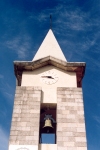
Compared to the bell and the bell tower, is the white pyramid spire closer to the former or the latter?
the bell tower

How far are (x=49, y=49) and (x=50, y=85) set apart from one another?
2.99 m

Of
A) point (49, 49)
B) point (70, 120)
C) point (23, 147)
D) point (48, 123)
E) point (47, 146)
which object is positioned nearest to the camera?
point (23, 147)

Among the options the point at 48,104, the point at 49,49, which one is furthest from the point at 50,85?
the point at 49,49

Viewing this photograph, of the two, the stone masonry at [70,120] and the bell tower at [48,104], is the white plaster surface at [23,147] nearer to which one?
the bell tower at [48,104]

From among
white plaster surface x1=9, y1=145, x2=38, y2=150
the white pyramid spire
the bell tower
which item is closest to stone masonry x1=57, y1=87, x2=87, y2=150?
the bell tower

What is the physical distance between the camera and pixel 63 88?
12984mm

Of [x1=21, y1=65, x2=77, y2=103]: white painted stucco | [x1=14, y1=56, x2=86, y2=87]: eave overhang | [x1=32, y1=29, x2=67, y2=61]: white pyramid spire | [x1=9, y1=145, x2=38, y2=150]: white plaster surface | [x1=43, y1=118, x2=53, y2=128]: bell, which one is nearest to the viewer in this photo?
[x1=9, y1=145, x2=38, y2=150]: white plaster surface

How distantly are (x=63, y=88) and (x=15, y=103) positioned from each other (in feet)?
7.63

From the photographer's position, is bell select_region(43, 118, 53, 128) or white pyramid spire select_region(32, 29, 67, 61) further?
white pyramid spire select_region(32, 29, 67, 61)

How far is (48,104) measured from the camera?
1258 cm

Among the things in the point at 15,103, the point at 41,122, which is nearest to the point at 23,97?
the point at 15,103

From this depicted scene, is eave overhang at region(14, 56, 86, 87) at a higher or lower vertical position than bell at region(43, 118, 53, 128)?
higher

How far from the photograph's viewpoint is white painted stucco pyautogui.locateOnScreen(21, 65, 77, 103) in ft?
41.9

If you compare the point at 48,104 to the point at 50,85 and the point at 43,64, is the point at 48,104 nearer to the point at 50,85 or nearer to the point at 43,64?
the point at 50,85
